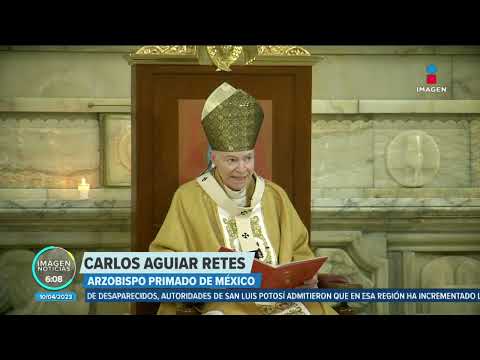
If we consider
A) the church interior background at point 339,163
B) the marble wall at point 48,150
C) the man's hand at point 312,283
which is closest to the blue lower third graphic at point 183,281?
the man's hand at point 312,283

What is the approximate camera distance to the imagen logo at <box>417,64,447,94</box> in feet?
19.7

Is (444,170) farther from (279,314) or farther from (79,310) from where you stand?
(79,310)

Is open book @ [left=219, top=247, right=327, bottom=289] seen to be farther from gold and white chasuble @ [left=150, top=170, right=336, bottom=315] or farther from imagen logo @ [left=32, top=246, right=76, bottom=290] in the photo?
imagen logo @ [left=32, top=246, right=76, bottom=290]

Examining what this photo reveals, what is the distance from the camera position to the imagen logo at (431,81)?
19.7ft

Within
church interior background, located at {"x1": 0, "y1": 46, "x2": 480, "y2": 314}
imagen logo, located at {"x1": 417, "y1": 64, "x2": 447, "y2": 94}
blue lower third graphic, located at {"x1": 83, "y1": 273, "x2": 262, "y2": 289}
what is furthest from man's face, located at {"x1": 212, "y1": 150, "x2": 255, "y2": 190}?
imagen logo, located at {"x1": 417, "y1": 64, "x2": 447, "y2": 94}

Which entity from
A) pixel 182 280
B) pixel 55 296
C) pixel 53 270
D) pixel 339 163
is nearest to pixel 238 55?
pixel 339 163

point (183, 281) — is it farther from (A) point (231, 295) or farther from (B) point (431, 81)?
(B) point (431, 81)

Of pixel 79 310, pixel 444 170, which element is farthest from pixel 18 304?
pixel 444 170

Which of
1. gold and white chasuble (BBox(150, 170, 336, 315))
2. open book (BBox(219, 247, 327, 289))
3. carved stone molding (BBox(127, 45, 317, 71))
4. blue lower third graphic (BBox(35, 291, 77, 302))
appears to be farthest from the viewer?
blue lower third graphic (BBox(35, 291, 77, 302))

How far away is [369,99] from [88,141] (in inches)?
81.1

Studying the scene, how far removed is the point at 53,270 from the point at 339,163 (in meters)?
2.17

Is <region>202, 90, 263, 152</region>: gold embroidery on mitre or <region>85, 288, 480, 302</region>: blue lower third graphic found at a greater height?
<region>202, 90, 263, 152</region>: gold embroidery on mitre

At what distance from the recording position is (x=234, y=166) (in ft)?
16.8

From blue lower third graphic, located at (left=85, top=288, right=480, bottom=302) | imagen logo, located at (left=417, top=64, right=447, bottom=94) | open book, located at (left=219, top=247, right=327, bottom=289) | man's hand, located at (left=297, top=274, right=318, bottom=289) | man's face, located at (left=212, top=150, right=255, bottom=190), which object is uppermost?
imagen logo, located at (left=417, top=64, right=447, bottom=94)
